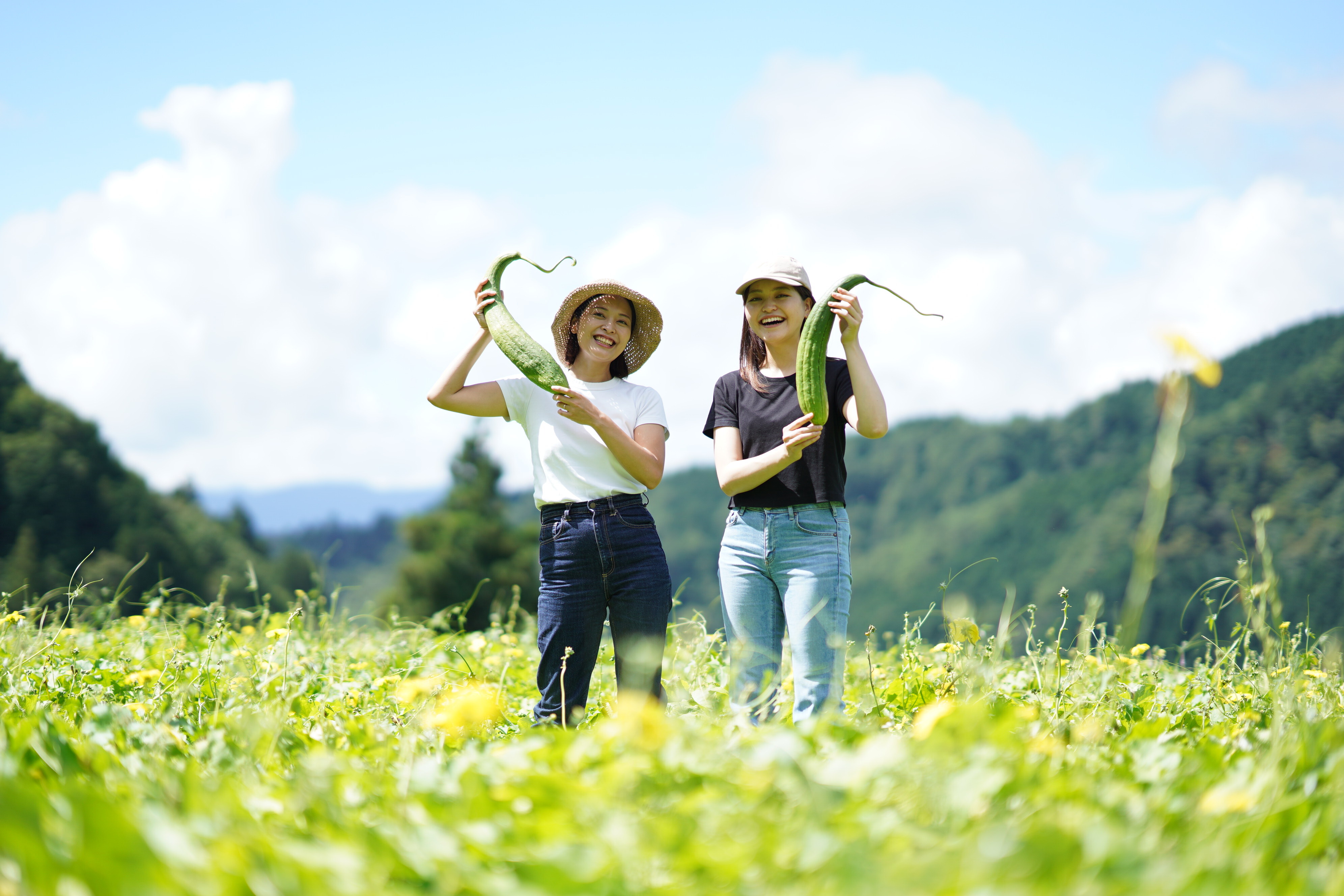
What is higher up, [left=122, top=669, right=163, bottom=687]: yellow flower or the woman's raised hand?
the woman's raised hand

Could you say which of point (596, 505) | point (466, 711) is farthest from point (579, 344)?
point (466, 711)

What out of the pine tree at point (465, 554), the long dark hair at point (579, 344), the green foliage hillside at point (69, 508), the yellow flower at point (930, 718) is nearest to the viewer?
the yellow flower at point (930, 718)

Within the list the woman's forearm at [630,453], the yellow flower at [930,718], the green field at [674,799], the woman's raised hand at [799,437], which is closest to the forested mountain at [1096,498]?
the woman's forearm at [630,453]

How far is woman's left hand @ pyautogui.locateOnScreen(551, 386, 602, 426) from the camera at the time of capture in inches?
151

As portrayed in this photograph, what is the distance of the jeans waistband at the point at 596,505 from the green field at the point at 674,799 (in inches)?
34.3

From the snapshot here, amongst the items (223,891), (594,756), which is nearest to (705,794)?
(594,756)

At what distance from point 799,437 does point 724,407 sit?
599mm

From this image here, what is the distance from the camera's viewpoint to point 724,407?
4.20 meters

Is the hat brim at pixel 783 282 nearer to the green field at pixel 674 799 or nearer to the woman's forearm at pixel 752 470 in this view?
the woman's forearm at pixel 752 470

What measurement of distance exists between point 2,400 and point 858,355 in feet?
142

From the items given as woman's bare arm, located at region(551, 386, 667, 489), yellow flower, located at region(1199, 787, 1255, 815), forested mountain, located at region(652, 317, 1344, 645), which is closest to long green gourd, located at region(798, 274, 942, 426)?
woman's bare arm, located at region(551, 386, 667, 489)

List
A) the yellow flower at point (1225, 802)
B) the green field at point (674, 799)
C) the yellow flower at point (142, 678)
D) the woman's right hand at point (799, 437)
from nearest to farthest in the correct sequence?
1. the green field at point (674, 799)
2. the yellow flower at point (1225, 802)
3. the woman's right hand at point (799, 437)
4. the yellow flower at point (142, 678)

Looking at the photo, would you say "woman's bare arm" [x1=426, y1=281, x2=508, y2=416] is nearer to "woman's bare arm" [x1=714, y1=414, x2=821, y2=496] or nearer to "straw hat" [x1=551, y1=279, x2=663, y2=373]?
"straw hat" [x1=551, y1=279, x2=663, y2=373]

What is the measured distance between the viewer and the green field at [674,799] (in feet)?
5.06
